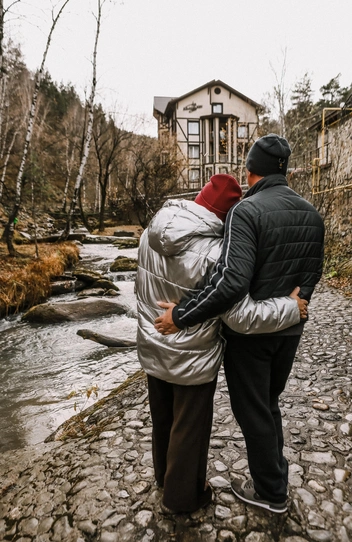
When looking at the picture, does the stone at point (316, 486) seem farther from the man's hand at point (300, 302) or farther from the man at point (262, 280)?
the man's hand at point (300, 302)

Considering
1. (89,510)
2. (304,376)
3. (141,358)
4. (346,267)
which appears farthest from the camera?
(346,267)

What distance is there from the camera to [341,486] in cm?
249

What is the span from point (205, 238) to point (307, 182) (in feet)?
48.2

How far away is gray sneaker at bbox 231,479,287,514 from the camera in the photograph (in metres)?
2.21

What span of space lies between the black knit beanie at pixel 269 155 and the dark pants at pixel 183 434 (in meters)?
1.31

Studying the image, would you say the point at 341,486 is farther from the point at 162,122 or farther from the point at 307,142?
the point at 162,122

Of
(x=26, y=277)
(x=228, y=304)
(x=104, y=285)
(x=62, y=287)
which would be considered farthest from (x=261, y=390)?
(x=104, y=285)

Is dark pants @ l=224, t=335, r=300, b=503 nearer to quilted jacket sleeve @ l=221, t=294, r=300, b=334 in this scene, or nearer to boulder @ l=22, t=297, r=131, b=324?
quilted jacket sleeve @ l=221, t=294, r=300, b=334

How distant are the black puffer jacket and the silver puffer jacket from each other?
9cm

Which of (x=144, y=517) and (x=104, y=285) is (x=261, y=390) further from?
(x=104, y=285)

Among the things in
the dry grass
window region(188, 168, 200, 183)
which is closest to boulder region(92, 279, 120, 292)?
the dry grass

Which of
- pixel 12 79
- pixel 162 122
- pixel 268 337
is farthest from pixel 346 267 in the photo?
pixel 162 122

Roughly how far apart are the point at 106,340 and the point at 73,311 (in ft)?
6.81

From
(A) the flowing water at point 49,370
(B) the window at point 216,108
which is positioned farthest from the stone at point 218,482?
(B) the window at point 216,108
